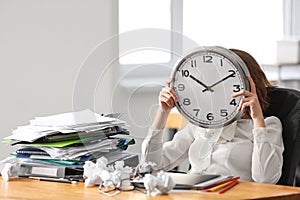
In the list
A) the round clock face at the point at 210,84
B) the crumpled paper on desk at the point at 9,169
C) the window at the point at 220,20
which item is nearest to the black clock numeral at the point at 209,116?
the round clock face at the point at 210,84

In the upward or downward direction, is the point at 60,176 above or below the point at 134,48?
below

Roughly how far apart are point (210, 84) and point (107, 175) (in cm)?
38

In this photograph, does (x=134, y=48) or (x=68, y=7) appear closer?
(x=134, y=48)

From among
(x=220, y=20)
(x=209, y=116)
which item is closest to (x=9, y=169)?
(x=209, y=116)

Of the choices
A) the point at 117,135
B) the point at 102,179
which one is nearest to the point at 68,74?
the point at 117,135

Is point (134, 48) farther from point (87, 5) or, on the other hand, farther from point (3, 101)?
point (87, 5)

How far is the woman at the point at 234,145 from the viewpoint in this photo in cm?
197

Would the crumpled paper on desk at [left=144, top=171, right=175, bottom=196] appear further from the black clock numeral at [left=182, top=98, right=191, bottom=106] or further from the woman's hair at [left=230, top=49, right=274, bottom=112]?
the woman's hair at [left=230, top=49, right=274, bottom=112]

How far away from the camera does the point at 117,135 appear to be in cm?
208

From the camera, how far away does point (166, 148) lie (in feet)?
7.18

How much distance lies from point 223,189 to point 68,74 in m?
2.03

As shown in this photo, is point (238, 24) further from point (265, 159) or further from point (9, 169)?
point (9, 169)

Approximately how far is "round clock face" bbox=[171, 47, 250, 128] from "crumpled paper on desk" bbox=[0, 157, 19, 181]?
521 millimetres

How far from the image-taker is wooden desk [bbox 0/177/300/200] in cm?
171
